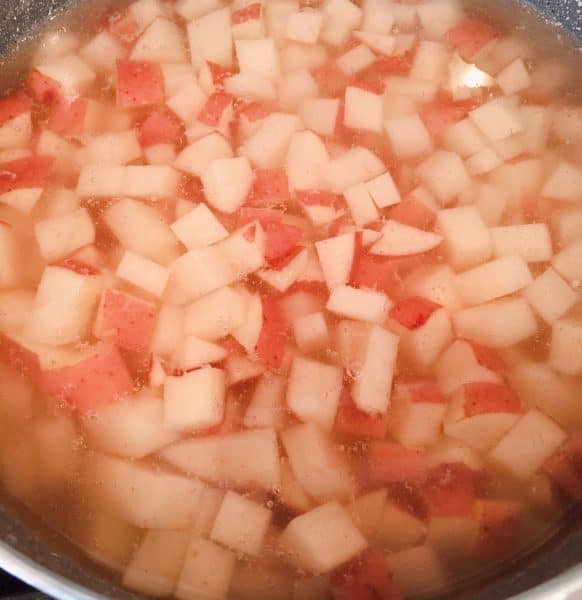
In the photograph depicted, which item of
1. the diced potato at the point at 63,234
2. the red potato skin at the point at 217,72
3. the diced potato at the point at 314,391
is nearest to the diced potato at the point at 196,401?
the diced potato at the point at 314,391

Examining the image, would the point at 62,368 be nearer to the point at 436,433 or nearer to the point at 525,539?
the point at 436,433

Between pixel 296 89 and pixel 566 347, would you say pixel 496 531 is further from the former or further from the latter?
pixel 296 89

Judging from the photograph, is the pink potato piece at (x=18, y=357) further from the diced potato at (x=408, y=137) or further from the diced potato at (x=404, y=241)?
the diced potato at (x=408, y=137)

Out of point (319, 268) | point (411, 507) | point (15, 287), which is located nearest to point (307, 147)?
point (319, 268)

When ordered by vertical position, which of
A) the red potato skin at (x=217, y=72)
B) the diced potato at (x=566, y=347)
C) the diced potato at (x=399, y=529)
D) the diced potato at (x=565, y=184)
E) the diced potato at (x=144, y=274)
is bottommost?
the diced potato at (x=399, y=529)

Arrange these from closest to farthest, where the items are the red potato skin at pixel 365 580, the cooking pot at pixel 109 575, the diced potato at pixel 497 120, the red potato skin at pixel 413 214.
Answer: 1. the cooking pot at pixel 109 575
2. the red potato skin at pixel 365 580
3. the red potato skin at pixel 413 214
4. the diced potato at pixel 497 120

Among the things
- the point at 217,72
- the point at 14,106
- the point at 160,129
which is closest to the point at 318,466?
the point at 160,129

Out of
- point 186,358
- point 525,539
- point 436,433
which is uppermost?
point 186,358
